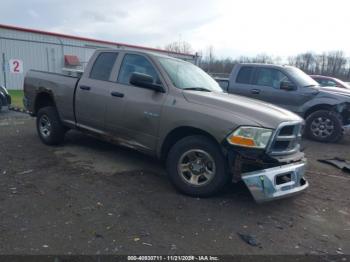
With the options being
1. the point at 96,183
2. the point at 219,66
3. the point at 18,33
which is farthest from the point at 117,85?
the point at 219,66

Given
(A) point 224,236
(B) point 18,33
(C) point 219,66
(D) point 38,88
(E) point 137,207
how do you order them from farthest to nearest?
(C) point 219,66 < (B) point 18,33 < (D) point 38,88 < (E) point 137,207 < (A) point 224,236

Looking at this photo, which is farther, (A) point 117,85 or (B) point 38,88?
(B) point 38,88

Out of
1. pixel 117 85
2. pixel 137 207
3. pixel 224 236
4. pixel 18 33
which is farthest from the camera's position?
pixel 18 33

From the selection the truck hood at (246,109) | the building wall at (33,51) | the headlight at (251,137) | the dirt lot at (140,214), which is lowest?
the dirt lot at (140,214)

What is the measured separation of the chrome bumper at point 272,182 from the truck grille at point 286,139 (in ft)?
0.70

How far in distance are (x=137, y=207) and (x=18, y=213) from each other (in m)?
1.32

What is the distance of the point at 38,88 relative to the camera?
6.48m

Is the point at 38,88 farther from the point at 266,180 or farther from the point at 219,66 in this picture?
the point at 219,66

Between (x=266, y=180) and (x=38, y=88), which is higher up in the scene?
(x=38, y=88)

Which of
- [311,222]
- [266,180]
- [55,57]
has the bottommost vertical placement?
[311,222]

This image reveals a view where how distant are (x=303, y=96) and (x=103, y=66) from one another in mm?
5581

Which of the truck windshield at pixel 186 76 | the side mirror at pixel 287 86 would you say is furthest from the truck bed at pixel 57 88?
the side mirror at pixel 287 86

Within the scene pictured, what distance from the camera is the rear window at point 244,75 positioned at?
9.58 metres

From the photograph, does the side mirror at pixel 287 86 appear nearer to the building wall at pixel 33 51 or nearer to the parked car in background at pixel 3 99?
the parked car in background at pixel 3 99
